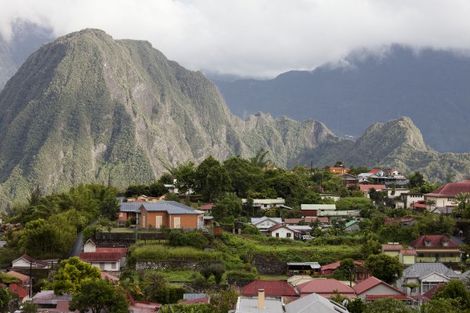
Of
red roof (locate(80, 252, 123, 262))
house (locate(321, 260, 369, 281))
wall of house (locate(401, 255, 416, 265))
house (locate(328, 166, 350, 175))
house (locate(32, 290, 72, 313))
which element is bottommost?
house (locate(32, 290, 72, 313))

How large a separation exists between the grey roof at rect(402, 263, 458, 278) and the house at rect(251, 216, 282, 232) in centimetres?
1162

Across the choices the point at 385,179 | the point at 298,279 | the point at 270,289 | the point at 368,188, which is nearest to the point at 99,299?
the point at 270,289

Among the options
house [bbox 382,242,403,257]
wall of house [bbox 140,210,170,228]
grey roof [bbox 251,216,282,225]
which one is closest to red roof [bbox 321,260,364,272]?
house [bbox 382,242,403,257]

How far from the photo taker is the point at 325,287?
30797 millimetres

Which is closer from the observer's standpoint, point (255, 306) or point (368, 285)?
point (255, 306)

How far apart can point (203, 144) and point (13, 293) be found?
133m

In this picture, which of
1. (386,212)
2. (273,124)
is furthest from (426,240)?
(273,124)

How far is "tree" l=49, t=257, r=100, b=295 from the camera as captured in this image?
30.1 m

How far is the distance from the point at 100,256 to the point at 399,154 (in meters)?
79.5

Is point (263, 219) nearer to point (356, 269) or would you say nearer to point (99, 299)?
point (356, 269)

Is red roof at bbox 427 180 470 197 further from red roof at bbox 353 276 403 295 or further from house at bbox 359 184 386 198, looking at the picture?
red roof at bbox 353 276 403 295

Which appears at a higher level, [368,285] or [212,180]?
[212,180]

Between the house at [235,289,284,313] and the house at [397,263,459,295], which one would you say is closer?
the house at [235,289,284,313]

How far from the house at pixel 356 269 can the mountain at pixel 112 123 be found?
250ft
